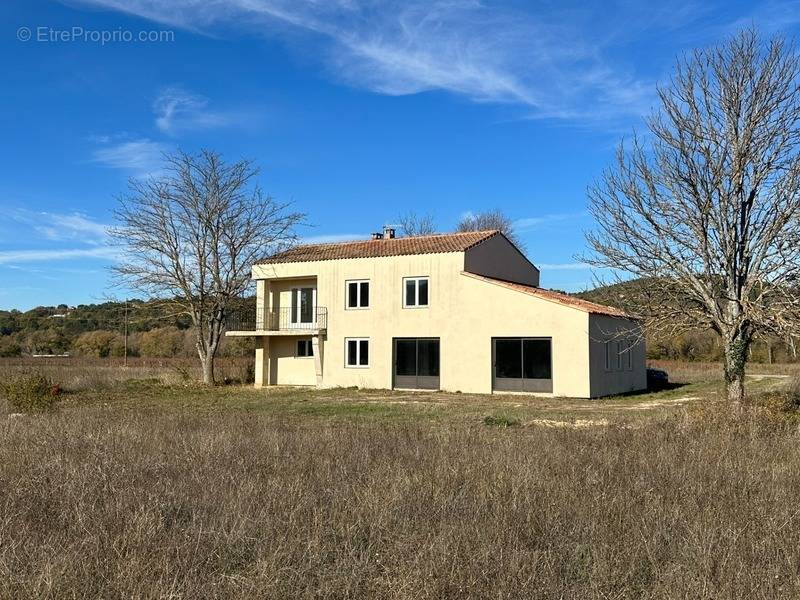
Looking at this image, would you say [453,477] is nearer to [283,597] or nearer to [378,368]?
[283,597]

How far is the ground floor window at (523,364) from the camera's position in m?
25.3

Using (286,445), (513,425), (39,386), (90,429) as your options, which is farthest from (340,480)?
(39,386)

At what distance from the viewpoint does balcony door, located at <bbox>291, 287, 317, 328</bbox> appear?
105 feet

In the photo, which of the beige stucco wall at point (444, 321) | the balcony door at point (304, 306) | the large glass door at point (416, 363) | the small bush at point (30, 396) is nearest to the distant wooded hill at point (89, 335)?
the balcony door at point (304, 306)

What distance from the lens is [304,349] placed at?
107 ft

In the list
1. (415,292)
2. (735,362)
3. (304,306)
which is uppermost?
(415,292)

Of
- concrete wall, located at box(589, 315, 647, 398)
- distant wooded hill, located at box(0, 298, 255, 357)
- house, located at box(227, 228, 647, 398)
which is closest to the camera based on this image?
concrete wall, located at box(589, 315, 647, 398)

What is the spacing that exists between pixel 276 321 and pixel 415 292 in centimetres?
788

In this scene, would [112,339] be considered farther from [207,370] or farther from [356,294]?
[356,294]

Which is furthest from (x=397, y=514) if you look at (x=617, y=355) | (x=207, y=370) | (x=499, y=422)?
(x=207, y=370)

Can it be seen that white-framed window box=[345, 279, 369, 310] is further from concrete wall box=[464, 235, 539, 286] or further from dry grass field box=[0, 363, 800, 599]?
dry grass field box=[0, 363, 800, 599]

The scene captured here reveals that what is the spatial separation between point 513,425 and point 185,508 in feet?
30.4

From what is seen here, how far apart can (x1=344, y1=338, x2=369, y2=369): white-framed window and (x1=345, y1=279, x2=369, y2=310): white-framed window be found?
59.6 inches

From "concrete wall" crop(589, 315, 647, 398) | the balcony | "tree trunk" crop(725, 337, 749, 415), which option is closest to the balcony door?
the balcony
